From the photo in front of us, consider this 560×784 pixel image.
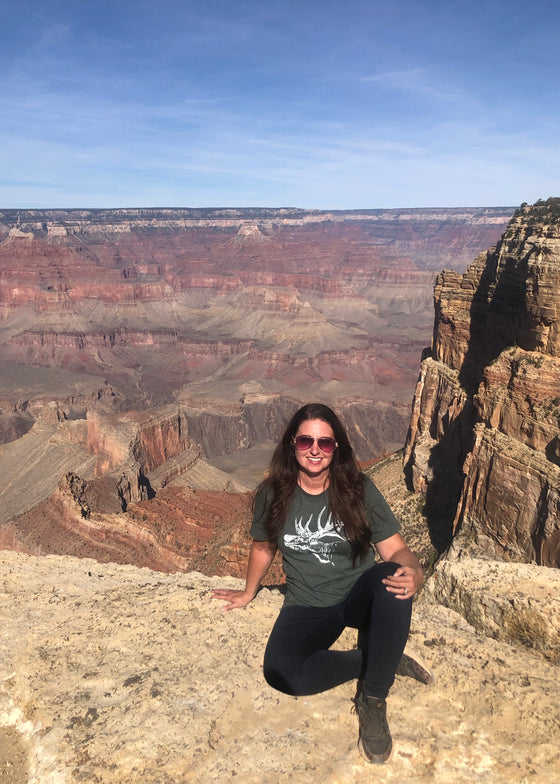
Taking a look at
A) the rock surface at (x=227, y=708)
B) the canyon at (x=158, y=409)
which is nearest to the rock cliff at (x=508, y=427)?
the canyon at (x=158, y=409)

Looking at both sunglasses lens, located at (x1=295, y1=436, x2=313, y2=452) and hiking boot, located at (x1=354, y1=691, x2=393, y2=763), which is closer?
hiking boot, located at (x1=354, y1=691, x2=393, y2=763)

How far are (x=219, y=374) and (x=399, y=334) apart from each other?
70.9 metres

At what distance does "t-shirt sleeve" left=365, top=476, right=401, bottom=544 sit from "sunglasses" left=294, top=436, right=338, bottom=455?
730 millimetres

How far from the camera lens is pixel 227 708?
21.7ft

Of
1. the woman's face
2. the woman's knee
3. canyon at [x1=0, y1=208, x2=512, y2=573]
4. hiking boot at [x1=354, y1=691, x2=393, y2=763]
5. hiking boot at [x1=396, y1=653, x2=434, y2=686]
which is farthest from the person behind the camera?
canyon at [x1=0, y1=208, x2=512, y2=573]

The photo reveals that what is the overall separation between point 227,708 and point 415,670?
2396 mm

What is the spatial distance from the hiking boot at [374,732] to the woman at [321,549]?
0.37 m

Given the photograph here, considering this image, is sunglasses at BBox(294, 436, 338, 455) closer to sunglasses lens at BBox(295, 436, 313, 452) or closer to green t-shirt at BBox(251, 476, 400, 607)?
sunglasses lens at BBox(295, 436, 313, 452)

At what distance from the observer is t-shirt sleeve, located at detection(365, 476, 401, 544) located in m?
6.89

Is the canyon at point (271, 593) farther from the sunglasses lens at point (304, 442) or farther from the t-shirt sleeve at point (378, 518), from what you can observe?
the sunglasses lens at point (304, 442)

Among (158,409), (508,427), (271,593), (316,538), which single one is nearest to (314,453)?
(316,538)

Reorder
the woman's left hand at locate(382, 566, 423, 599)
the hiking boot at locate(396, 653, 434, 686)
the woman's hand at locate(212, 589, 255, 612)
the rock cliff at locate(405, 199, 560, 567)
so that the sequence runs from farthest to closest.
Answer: the rock cliff at locate(405, 199, 560, 567), the woman's hand at locate(212, 589, 255, 612), the hiking boot at locate(396, 653, 434, 686), the woman's left hand at locate(382, 566, 423, 599)

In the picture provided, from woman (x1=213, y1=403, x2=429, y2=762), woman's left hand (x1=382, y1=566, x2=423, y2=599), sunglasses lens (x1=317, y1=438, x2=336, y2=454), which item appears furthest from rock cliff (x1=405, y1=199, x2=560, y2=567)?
sunglasses lens (x1=317, y1=438, x2=336, y2=454)

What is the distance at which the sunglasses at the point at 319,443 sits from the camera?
22.8ft
